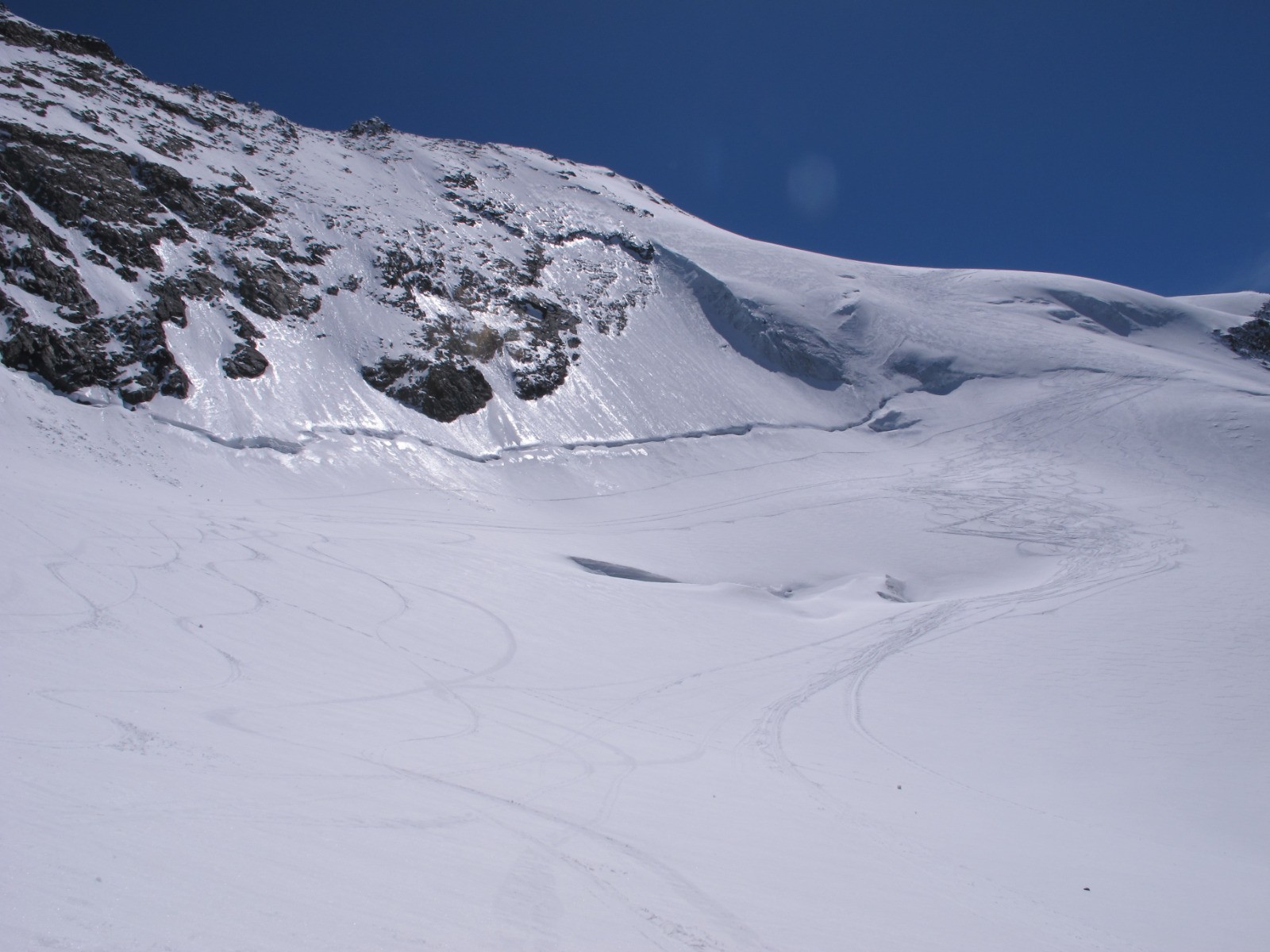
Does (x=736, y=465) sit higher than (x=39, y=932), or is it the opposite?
(x=736, y=465)

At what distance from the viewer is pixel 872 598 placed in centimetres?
1872

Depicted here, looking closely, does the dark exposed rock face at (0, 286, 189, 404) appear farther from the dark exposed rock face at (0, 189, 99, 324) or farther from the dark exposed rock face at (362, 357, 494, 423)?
the dark exposed rock face at (362, 357, 494, 423)

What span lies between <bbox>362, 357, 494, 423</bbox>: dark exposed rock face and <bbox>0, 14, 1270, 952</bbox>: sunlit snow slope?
205 millimetres

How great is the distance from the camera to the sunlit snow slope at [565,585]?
4.41 meters

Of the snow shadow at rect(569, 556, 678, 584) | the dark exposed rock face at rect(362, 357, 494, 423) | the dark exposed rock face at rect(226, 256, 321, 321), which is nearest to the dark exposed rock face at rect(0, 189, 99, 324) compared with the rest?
the dark exposed rock face at rect(226, 256, 321, 321)

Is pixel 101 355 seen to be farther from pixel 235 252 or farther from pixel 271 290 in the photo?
pixel 235 252

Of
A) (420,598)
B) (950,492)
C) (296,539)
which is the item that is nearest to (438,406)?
(296,539)

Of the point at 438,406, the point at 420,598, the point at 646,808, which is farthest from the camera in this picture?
the point at 438,406

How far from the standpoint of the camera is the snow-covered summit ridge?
24312 millimetres

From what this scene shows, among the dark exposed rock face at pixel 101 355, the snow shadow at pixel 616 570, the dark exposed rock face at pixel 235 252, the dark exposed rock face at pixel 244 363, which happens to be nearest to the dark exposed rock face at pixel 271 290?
the dark exposed rock face at pixel 235 252

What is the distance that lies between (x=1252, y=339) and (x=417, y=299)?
49604 mm

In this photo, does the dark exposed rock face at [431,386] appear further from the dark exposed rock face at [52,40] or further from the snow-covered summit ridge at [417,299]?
the dark exposed rock face at [52,40]

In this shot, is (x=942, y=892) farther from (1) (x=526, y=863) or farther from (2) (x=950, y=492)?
(2) (x=950, y=492)

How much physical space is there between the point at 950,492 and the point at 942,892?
23940mm
